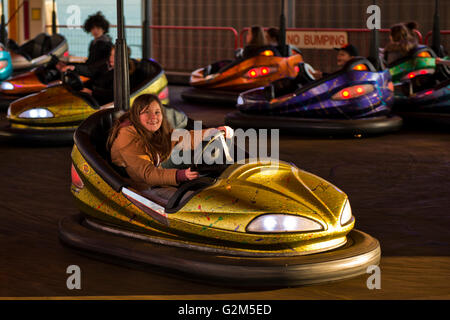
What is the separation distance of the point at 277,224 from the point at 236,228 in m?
0.13

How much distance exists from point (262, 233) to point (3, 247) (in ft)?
3.35

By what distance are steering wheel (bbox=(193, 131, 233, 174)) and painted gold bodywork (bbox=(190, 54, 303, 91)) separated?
4.37m

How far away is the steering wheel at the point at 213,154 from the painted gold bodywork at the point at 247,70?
437cm

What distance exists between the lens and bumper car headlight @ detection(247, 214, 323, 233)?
2488 millimetres

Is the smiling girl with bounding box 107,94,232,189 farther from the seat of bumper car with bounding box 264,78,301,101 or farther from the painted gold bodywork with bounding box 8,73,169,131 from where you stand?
the seat of bumper car with bounding box 264,78,301,101

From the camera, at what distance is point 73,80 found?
559 centimetres

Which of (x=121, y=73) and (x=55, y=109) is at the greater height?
(x=121, y=73)

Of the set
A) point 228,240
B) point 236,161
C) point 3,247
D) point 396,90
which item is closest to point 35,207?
point 3,247

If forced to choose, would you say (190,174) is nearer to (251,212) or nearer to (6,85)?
(251,212)

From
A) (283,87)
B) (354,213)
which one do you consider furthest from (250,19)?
(354,213)

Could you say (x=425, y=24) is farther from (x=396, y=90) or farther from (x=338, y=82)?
(x=338, y=82)

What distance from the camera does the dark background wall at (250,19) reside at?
999cm

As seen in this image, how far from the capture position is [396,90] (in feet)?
21.2

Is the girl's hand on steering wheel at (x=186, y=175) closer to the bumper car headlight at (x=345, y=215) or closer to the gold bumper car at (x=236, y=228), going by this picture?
the gold bumper car at (x=236, y=228)
